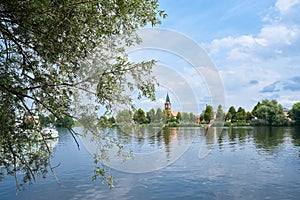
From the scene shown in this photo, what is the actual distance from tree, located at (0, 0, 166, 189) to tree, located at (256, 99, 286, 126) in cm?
9884

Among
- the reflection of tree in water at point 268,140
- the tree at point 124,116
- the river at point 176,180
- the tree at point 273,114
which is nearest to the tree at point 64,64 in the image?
the tree at point 124,116

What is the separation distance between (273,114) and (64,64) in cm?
10243

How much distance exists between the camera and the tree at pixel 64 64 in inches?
219

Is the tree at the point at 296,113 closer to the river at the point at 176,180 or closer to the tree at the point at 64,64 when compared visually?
the river at the point at 176,180

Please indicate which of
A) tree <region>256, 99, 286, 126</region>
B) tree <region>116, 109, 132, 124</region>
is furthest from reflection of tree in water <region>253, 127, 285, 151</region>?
tree <region>256, 99, 286, 126</region>

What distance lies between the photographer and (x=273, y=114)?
97.9m

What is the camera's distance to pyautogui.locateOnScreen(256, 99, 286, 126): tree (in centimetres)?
9500

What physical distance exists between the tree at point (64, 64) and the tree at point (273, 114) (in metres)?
98.8

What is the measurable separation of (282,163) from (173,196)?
44.5 feet

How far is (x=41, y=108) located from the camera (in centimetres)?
667

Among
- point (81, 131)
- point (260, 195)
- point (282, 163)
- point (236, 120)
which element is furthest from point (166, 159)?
point (236, 120)

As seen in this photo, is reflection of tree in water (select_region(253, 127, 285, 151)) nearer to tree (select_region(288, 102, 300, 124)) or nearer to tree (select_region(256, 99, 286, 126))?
tree (select_region(256, 99, 286, 126))

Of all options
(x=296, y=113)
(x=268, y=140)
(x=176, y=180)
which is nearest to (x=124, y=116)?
(x=176, y=180)

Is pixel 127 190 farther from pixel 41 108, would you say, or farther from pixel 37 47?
pixel 37 47
